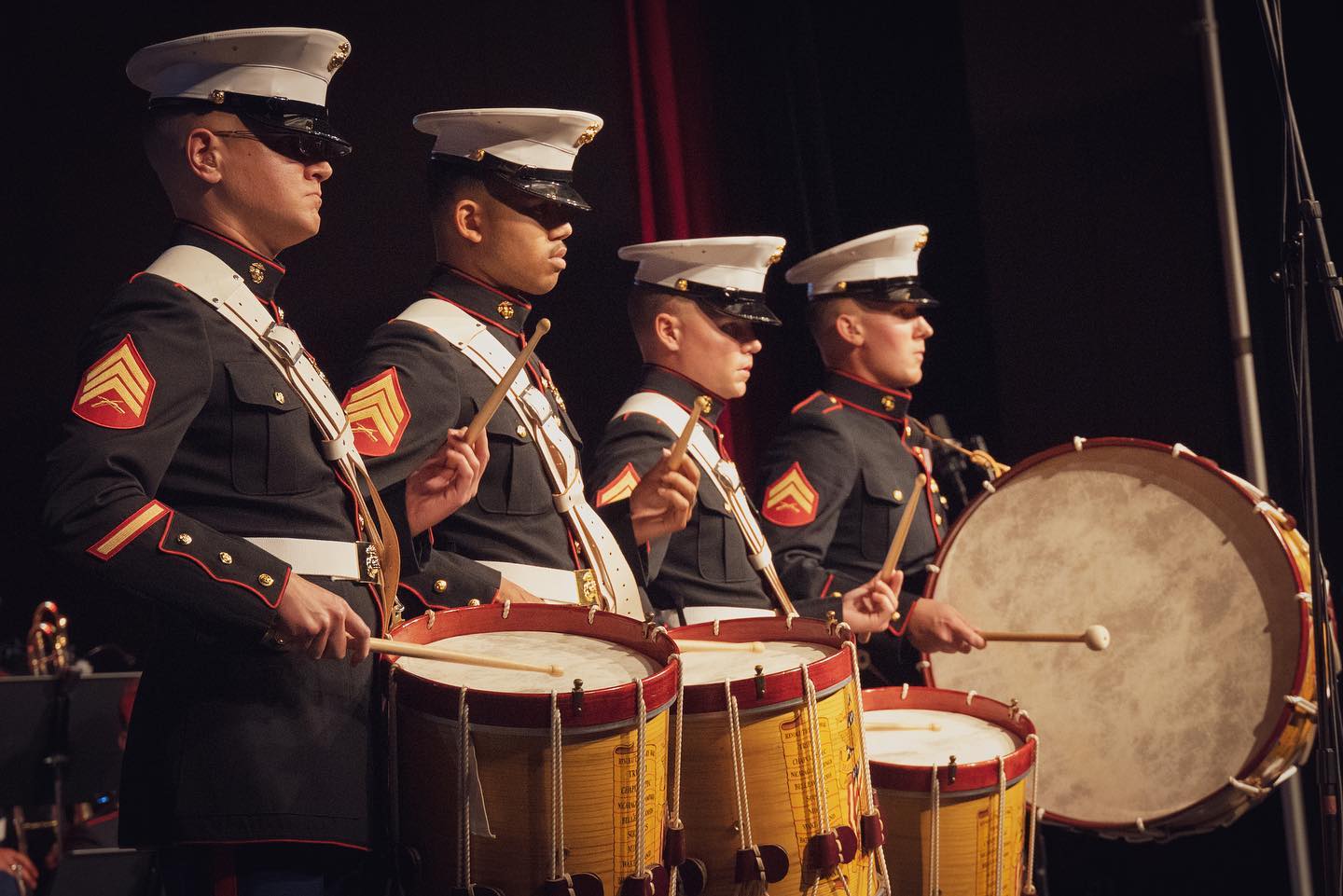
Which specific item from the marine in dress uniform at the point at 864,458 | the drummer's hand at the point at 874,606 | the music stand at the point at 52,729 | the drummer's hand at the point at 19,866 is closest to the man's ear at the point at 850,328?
the marine in dress uniform at the point at 864,458

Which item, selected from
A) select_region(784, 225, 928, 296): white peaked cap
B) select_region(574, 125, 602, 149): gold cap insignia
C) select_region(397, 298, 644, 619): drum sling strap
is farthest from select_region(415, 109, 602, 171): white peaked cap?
select_region(784, 225, 928, 296): white peaked cap

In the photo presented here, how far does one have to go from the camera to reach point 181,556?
184 centimetres

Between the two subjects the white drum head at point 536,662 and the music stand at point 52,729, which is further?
the music stand at point 52,729

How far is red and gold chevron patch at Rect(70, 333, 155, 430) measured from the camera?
6.17 feet

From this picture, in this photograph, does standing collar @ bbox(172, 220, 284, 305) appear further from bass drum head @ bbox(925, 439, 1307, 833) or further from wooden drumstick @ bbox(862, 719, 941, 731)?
bass drum head @ bbox(925, 439, 1307, 833)

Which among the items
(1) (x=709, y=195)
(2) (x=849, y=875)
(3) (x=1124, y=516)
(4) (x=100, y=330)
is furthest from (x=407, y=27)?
(2) (x=849, y=875)

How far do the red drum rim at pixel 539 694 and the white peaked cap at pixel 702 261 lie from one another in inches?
54.8

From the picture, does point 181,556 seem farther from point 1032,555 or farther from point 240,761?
point 1032,555

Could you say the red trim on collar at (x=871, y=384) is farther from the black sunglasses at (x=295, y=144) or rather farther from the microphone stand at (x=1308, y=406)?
the black sunglasses at (x=295, y=144)

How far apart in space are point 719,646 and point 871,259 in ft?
5.87

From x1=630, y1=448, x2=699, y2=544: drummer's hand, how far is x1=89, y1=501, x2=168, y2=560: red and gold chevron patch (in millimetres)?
1143

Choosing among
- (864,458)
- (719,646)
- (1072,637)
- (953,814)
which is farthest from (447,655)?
(864,458)

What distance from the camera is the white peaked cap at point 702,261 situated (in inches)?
137

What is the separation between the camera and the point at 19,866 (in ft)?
10.1
